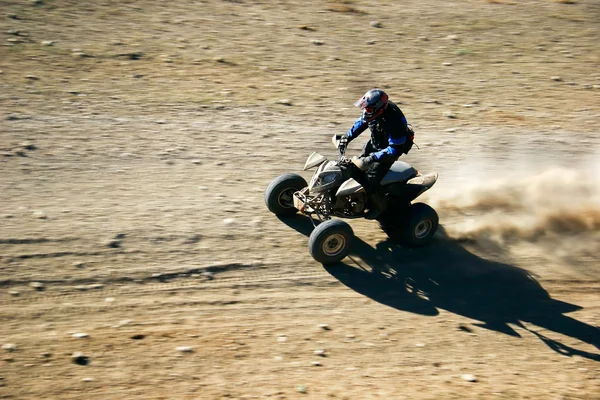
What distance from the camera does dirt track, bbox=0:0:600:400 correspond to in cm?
712

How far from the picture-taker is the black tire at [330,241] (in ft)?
27.5

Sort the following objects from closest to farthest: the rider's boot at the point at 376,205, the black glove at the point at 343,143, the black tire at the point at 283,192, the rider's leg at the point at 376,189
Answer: the rider's leg at the point at 376,189
the rider's boot at the point at 376,205
the black glove at the point at 343,143
the black tire at the point at 283,192

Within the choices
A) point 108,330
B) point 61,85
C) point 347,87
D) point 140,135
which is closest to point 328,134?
point 347,87

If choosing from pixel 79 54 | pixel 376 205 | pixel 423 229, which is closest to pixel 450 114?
pixel 423 229

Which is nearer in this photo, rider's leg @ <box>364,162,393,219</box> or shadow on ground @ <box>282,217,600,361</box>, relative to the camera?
shadow on ground @ <box>282,217,600,361</box>

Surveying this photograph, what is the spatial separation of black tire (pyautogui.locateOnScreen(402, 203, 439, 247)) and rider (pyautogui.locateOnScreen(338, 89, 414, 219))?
16.6 inches

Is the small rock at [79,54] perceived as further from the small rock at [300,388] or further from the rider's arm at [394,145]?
the small rock at [300,388]

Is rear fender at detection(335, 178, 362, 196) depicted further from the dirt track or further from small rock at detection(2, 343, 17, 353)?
small rock at detection(2, 343, 17, 353)

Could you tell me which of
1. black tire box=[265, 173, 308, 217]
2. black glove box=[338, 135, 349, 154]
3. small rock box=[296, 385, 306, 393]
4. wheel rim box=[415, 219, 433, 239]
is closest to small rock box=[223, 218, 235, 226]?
black tire box=[265, 173, 308, 217]

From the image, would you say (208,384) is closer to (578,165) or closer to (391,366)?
(391,366)

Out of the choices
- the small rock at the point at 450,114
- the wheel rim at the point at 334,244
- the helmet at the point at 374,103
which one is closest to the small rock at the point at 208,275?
the wheel rim at the point at 334,244

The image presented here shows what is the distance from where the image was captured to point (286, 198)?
9.61m

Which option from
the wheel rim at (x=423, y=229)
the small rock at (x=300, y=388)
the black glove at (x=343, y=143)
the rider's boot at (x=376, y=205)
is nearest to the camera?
the small rock at (x=300, y=388)

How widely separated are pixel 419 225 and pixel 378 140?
4.41ft
